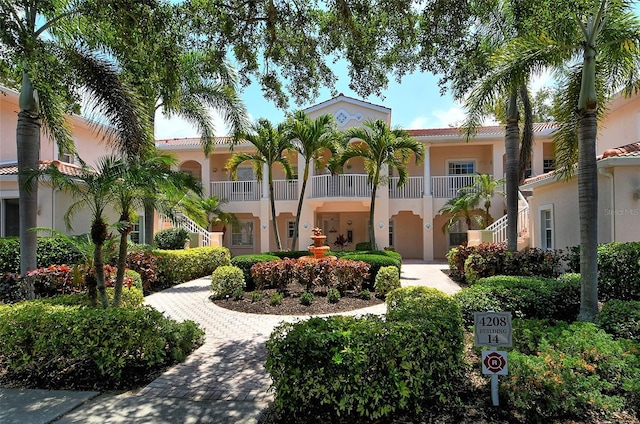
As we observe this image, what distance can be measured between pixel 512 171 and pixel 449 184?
26.5 feet

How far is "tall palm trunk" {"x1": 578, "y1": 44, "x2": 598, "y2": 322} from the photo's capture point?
578 cm

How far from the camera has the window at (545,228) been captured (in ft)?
38.9

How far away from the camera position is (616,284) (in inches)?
286

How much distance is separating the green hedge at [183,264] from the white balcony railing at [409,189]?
30.2 ft

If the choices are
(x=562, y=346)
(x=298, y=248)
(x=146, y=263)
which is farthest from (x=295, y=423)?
(x=298, y=248)

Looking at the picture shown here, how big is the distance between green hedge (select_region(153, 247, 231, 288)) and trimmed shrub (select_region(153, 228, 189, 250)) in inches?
54.9

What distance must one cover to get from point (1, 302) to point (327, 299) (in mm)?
6933

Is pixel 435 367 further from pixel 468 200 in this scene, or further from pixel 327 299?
pixel 468 200

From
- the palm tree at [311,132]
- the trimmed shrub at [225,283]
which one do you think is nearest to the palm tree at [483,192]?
the palm tree at [311,132]

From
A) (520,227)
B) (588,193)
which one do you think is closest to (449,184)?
(520,227)

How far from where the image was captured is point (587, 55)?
596 cm

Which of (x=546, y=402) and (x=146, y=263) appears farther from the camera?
(x=146, y=263)

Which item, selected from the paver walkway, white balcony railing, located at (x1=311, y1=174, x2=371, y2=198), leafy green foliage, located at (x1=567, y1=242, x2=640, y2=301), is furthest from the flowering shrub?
white balcony railing, located at (x1=311, y1=174, x2=371, y2=198)

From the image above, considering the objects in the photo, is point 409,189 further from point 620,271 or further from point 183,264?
point 620,271
